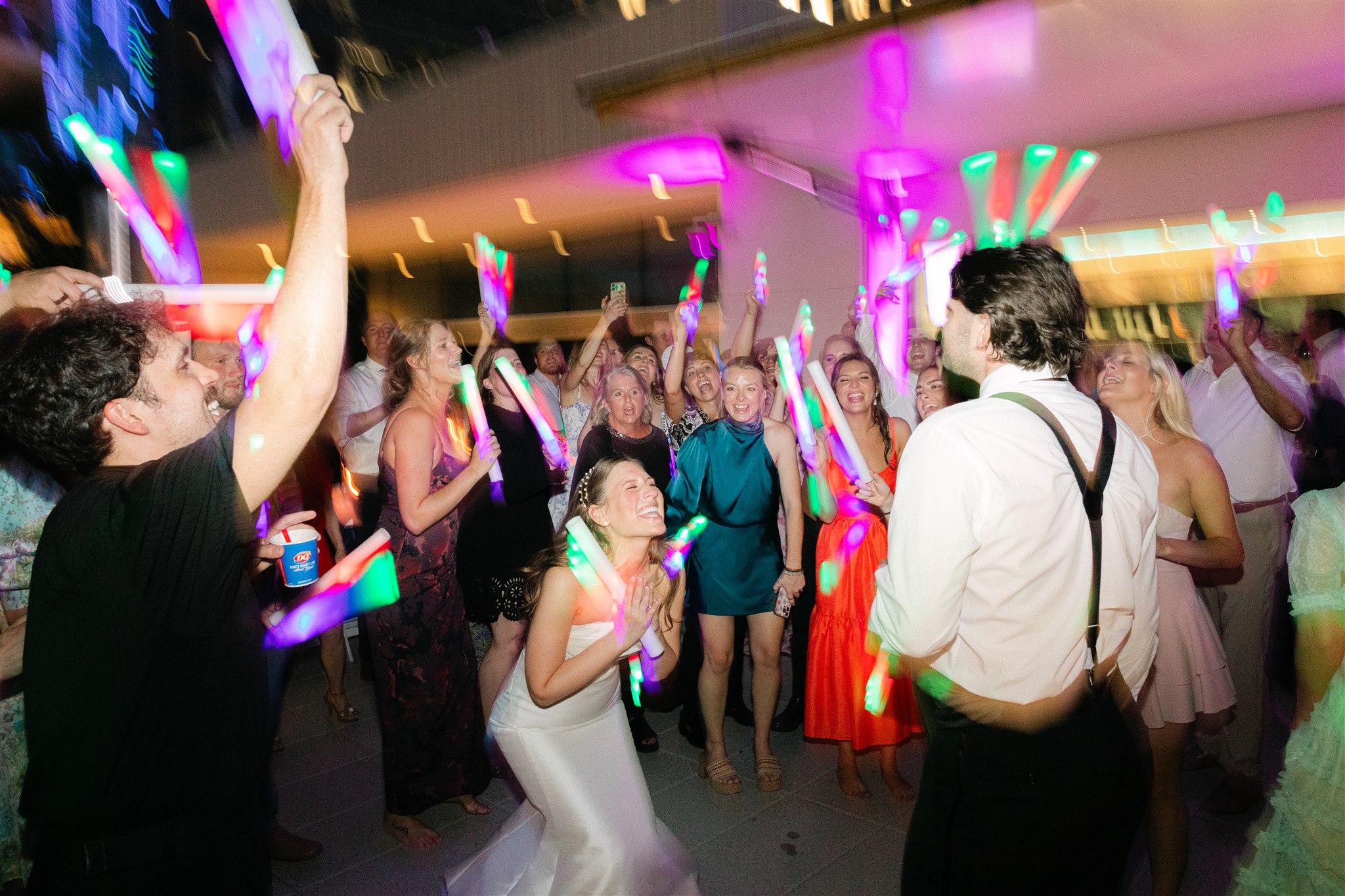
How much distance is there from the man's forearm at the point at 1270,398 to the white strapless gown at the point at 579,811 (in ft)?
9.79

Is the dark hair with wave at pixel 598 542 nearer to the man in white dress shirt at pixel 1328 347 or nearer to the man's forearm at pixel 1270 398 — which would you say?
the man's forearm at pixel 1270 398

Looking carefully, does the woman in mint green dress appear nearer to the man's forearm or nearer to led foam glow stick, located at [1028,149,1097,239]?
the man's forearm

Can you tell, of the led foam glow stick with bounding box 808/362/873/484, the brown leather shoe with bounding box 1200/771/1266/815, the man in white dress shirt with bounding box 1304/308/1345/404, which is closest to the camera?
the led foam glow stick with bounding box 808/362/873/484

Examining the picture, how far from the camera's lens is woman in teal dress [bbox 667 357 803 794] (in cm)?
320

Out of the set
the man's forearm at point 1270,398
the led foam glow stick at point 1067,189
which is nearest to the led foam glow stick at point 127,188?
the man's forearm at point 1270,398

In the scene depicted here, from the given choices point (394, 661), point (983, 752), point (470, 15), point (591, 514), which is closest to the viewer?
point (983, 752)

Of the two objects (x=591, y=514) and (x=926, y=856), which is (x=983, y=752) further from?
(x=591, y=514)

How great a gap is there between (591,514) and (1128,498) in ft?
4.73

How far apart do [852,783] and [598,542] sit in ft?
5.04

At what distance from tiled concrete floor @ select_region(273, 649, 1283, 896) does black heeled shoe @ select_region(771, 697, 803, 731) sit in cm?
7

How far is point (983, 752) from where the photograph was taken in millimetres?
1444

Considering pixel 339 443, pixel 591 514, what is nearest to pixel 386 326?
pixel 339 443

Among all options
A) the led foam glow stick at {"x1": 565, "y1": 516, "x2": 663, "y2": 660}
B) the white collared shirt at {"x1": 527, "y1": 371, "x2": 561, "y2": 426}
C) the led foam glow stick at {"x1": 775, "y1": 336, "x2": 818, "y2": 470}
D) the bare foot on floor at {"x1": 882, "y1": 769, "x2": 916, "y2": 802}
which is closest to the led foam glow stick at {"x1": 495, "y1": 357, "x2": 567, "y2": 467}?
the white collared shirt at {"x1": 527, "y1": 371, "x2": 561, "y2": 426}

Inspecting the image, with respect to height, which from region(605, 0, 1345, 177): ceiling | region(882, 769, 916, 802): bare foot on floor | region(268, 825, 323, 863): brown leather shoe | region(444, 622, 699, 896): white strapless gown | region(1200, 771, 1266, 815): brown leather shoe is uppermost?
region(605, 0, 1345, 177): ceiling
